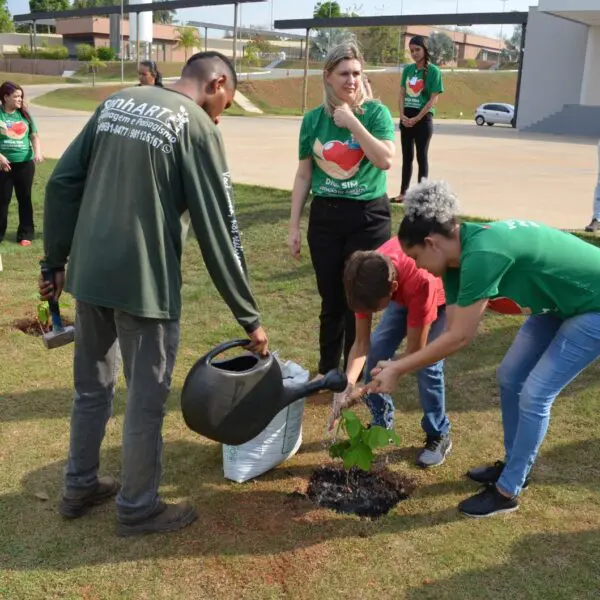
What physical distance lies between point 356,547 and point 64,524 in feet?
4.05

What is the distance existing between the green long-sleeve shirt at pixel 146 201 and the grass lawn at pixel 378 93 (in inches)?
1323

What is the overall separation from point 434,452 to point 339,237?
4.17 feet

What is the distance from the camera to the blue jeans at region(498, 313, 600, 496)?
2.82 meters

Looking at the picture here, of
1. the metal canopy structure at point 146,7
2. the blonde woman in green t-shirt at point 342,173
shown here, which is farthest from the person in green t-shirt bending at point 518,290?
the metal canopy structure at point 146,7

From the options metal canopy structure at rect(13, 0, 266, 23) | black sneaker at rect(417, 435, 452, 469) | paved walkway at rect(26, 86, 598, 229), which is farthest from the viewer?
metal canopy structure at rect(13, 0, 266, 23)

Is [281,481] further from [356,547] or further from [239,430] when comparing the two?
[239,430]

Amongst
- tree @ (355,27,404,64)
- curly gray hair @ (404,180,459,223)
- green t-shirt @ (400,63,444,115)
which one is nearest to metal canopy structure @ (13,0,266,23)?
tree @ (355,27,404,64)

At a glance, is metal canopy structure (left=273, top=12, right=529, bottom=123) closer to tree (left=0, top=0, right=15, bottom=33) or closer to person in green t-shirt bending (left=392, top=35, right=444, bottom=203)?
person in green t-shirt bending (left=392, top=35, right=444, bottom=203)

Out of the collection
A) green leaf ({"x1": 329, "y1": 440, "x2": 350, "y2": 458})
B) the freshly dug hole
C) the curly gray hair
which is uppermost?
the curly gray hair

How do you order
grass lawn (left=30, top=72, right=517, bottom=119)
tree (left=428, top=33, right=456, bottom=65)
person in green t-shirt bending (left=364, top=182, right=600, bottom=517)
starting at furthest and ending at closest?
1. tree (left=428, top=33, right=456, bottom=65)
2. grass lawn (left=30, top=72, right=517, bottom=119)
3. person in green t-shirt bending (left=364, top=182, right=600, bottom=517)

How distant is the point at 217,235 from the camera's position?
2.61m

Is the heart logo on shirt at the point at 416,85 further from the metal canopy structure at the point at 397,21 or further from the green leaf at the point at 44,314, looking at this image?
the metal canopy structure at the point at 397,21

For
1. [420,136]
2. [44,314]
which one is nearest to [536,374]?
[44,314]

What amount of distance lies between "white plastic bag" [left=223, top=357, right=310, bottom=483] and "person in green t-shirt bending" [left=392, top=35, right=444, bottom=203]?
4.55 meters
